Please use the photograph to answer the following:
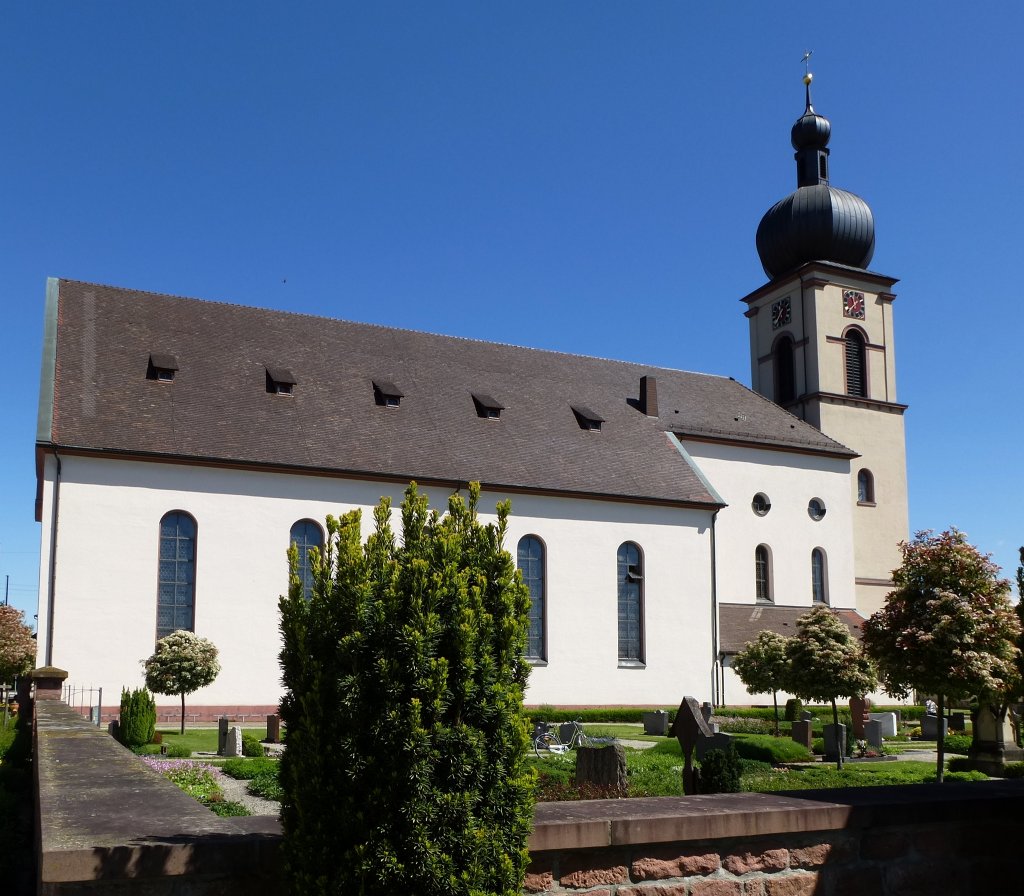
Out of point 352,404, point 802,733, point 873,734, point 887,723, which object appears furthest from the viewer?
point 352,404

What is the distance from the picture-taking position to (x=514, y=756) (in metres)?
4.58

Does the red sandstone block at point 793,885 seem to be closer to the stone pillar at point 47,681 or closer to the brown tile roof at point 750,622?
the stone pillar at point 47,681

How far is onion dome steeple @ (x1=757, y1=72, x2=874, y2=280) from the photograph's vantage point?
159 ft

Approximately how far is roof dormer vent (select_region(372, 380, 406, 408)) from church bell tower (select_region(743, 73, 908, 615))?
20607mm

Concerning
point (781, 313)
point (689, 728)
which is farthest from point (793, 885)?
point (781, 313)

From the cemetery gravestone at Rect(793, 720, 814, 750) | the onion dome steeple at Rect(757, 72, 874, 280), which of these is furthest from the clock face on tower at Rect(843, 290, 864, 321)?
the cemetery gravestone at Rect(793, 720, 814, 750)

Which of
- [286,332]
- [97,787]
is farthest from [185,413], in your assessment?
[97,787]

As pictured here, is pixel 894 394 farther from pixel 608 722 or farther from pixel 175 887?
pixel 175 887

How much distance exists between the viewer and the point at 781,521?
41844mm

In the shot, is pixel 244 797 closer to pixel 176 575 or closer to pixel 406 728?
pixel 406 728

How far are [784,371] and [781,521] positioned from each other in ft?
32.8

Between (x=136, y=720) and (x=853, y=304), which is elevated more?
(x=853, y=304)

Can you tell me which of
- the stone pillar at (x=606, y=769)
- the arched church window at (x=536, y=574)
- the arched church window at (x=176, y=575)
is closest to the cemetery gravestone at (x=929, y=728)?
the arched church window at (x=536, y=574)

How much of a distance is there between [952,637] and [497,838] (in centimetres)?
1751
